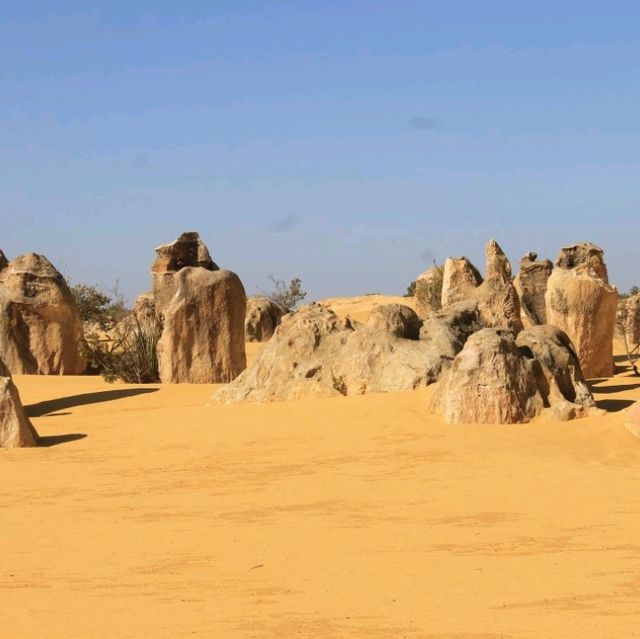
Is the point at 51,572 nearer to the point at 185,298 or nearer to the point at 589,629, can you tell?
the point at 589,629

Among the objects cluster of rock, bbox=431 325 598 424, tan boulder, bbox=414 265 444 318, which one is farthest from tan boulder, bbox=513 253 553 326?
cluster of rock, bbox=431 325 598 424

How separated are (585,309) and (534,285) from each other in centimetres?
443

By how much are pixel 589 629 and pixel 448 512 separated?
102 inches

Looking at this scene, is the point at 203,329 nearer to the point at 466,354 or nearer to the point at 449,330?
the point at 449,330

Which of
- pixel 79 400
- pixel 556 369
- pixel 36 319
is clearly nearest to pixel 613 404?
pixel 556 369

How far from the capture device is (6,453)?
32.7 ft

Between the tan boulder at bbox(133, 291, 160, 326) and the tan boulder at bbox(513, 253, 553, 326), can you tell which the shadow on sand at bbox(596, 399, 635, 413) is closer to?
the tan boulder at bbox(513, 253, 553, 326)

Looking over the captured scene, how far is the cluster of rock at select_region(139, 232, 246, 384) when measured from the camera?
636 inches

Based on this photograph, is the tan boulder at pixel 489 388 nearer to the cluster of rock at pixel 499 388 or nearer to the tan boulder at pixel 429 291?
the cluster of rock at pixel 499 388

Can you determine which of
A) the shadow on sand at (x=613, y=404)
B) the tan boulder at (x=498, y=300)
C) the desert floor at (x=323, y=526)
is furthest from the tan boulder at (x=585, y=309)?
the desert floor at (x=323, y=526)

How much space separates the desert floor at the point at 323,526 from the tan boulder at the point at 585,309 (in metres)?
6.85

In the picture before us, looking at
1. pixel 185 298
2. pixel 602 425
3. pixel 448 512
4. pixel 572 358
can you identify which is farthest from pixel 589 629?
pixel 185 298

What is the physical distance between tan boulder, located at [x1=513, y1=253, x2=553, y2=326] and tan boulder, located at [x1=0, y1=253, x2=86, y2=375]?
8.36 meters

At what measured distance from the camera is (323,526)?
22.0 feet
